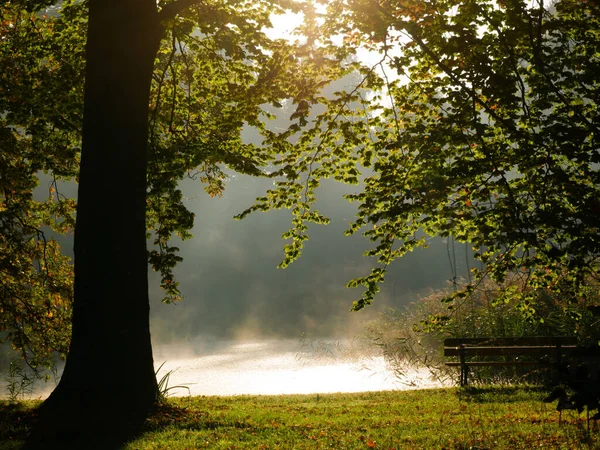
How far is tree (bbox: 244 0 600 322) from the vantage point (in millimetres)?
5816

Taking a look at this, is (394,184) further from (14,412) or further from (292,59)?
(14,412)

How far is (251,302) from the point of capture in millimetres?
42406

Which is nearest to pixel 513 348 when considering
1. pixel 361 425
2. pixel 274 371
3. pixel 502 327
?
pixel 502 327

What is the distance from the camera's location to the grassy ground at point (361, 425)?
614 cm

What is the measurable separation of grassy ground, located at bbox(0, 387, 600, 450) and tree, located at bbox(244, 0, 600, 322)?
166 centimetres

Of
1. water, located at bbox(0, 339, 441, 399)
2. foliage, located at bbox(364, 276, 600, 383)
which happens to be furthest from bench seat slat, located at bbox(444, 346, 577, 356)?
water, located at bbox(0, 339, 441, 399)

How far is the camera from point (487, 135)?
6711 mm

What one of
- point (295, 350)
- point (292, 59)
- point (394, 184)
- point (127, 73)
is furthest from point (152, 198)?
point (295, 350)

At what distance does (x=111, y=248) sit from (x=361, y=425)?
13.8 feet

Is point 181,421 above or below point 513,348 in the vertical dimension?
below

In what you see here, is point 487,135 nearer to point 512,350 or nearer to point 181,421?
point 181,421

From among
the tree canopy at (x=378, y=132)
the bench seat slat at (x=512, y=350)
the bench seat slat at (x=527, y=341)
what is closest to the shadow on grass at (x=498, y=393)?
the bench seat slat at (x=512, y=350)

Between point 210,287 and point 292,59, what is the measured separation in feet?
129

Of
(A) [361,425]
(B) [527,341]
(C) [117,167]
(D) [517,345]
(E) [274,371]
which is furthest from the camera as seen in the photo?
(E) [274,371]
